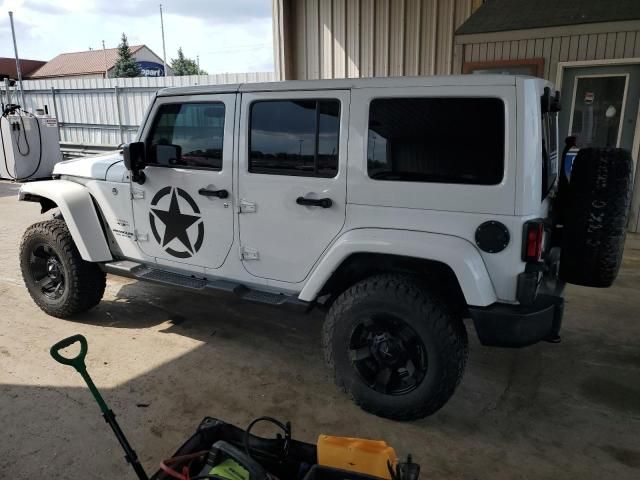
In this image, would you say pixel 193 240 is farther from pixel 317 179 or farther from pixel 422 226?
pixel 422 226

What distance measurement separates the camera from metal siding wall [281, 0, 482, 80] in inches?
296

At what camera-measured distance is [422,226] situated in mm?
2734

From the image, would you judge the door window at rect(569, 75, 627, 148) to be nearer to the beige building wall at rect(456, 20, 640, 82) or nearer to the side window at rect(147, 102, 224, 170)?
the beige building wall at rect(456, 20, 640, 82)

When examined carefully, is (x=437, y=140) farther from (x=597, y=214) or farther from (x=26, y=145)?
(x=26, y=145)

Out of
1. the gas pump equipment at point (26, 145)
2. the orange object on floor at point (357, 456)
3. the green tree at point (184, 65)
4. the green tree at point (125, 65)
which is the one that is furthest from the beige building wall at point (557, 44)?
the green tree at point (184, 65)

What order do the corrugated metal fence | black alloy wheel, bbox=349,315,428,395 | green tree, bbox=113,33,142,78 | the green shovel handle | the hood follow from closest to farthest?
the green shovel handle → black alloy wheel, bbox=349,315,428,395 → the hood → the corrugated metal fence → green tree, bbox=113,33,142,78

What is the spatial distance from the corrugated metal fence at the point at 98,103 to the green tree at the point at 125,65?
124 ft

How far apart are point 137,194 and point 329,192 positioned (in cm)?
165

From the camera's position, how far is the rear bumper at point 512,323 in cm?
256

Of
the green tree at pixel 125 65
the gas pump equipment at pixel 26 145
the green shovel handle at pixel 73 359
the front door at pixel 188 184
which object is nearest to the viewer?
the green shovel handle at pixel 73 359

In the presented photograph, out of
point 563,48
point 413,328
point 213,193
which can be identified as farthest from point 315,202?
point 563,48

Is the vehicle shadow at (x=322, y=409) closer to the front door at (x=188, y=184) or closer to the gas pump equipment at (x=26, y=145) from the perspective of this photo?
the front door at (x=188, y=184)

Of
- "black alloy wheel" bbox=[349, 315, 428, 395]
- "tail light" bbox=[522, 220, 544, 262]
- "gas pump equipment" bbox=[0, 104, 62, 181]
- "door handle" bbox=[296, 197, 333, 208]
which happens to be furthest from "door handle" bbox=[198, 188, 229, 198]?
"gas pump equipment" bbox=[0, 104, 62, 181]

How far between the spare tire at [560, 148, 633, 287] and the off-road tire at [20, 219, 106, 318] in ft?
11.8
